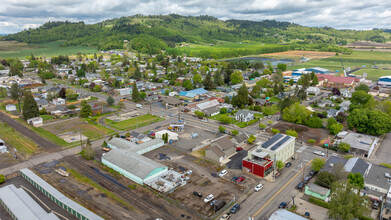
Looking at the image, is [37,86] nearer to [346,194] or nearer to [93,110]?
[93,110]

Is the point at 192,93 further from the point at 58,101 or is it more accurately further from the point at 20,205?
the point at 20,205

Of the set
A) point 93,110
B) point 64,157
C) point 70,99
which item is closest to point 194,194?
point 64,157

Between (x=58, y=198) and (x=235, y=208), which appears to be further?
(x=58, y=198)

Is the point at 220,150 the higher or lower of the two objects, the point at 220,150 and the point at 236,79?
the lower

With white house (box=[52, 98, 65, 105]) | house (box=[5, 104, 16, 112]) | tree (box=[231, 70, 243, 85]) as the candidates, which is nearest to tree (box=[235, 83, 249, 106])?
tree (box=[231, 70, 243, 85])

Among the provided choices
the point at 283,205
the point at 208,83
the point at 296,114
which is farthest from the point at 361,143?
the point at 208,83

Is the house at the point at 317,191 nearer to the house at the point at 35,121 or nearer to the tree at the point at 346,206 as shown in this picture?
the tree at the point at 346,206
